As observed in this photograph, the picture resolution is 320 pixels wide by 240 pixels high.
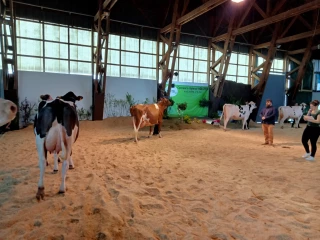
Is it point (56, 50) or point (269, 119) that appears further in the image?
point (56, 50)

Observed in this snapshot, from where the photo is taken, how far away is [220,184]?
370 cm

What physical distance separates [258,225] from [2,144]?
7.15 meters

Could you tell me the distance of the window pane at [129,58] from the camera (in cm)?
1398

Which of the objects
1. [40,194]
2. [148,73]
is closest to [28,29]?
[148,73]

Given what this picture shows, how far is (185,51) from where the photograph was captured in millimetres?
15727

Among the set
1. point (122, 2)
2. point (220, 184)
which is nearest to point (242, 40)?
point (122, 2)

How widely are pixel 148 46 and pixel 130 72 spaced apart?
2123 millimetres

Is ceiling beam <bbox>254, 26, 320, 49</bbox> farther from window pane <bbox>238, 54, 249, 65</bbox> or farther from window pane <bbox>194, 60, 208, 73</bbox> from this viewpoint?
window pane <bbox>194, 60, 208, 73</bbox>

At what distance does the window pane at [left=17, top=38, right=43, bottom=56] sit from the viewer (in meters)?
11.5

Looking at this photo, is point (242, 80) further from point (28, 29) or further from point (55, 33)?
point (28, 29)

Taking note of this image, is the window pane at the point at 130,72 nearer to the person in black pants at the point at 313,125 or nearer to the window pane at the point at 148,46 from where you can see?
the window pane at the point at 148,46

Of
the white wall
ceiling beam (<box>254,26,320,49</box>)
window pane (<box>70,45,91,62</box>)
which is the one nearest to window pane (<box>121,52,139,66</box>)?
the white wall

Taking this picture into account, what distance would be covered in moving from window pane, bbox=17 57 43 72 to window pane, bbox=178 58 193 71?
855 cm

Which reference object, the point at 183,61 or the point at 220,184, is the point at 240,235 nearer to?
the point at 220,184
